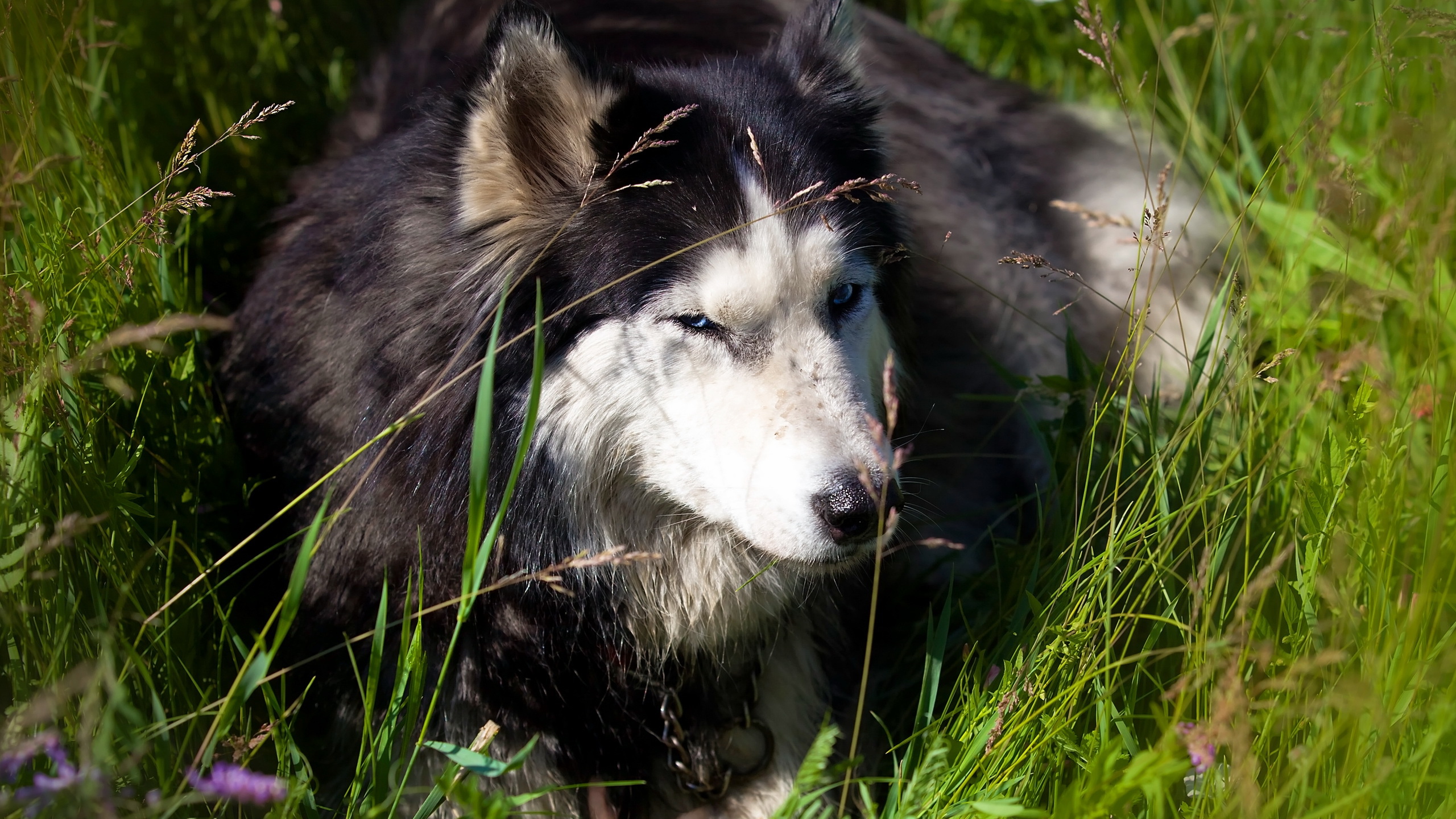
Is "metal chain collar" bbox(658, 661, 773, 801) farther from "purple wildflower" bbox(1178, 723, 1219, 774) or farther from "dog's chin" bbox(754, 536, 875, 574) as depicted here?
"purple wildflower" bbox(1178, 723, 1219, 774)

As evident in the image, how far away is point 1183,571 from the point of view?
2.34 m

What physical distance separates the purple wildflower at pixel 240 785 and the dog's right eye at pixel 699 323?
0.88 metres

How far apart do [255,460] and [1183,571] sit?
6.53ft

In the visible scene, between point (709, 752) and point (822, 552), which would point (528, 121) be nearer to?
point (822, 552)

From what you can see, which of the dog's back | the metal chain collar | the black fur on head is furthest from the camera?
the dog's back

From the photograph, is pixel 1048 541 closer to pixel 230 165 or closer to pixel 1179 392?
pixel 1179 392

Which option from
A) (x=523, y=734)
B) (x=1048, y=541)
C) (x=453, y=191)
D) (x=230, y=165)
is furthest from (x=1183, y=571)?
(x=230, y=165)

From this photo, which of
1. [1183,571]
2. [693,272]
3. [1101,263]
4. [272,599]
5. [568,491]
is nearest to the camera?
[693,272]

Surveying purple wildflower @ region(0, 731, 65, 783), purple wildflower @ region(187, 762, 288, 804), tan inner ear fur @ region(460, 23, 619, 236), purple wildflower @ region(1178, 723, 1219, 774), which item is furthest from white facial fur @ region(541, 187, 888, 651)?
purple wildflower @ region(0, 731, 65, 783)

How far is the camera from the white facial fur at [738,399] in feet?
5.44

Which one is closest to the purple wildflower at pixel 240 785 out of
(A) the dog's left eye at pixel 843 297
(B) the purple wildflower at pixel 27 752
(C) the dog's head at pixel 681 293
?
(B) the purple wildflower at pixel 27 752

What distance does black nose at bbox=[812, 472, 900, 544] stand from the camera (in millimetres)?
1618

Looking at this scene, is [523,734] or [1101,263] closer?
[523,734]

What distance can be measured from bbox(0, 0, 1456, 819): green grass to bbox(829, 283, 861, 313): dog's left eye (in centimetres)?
50
